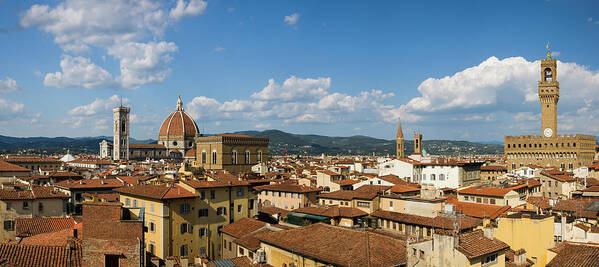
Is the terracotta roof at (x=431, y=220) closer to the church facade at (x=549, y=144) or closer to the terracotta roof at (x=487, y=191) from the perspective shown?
the terracotta roof at (x=487, y=191)

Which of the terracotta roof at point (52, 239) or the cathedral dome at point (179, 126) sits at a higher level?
the cathedral dome at point (179, 126)

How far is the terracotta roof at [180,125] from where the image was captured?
160m

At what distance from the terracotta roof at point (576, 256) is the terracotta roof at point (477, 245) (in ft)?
7.05

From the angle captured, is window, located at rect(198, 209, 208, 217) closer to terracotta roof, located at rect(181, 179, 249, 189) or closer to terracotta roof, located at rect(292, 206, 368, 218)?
terracotta roof, located at rect(181, 179, 249, 189)

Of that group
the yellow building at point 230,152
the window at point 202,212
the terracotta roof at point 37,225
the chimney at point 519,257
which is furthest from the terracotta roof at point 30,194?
the yellow building at point 230,152

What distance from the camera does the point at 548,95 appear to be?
322ft

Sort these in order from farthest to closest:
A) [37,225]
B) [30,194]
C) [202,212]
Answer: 1. [202,212]
2. [30,194]
3. [37,225]

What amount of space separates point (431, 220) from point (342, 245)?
1341cm

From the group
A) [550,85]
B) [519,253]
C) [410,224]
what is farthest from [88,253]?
[550,85]

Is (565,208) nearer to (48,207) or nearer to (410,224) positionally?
(410,224)

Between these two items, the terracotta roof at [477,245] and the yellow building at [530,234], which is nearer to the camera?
the terracotta roof at [477,245]

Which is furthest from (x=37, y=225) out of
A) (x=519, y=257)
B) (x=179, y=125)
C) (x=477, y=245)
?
(x=179, y=125)

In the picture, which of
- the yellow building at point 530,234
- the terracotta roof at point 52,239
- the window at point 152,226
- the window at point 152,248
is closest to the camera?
the yellow building at point 530,234

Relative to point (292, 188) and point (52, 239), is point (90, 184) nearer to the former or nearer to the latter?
point (292, 188)
